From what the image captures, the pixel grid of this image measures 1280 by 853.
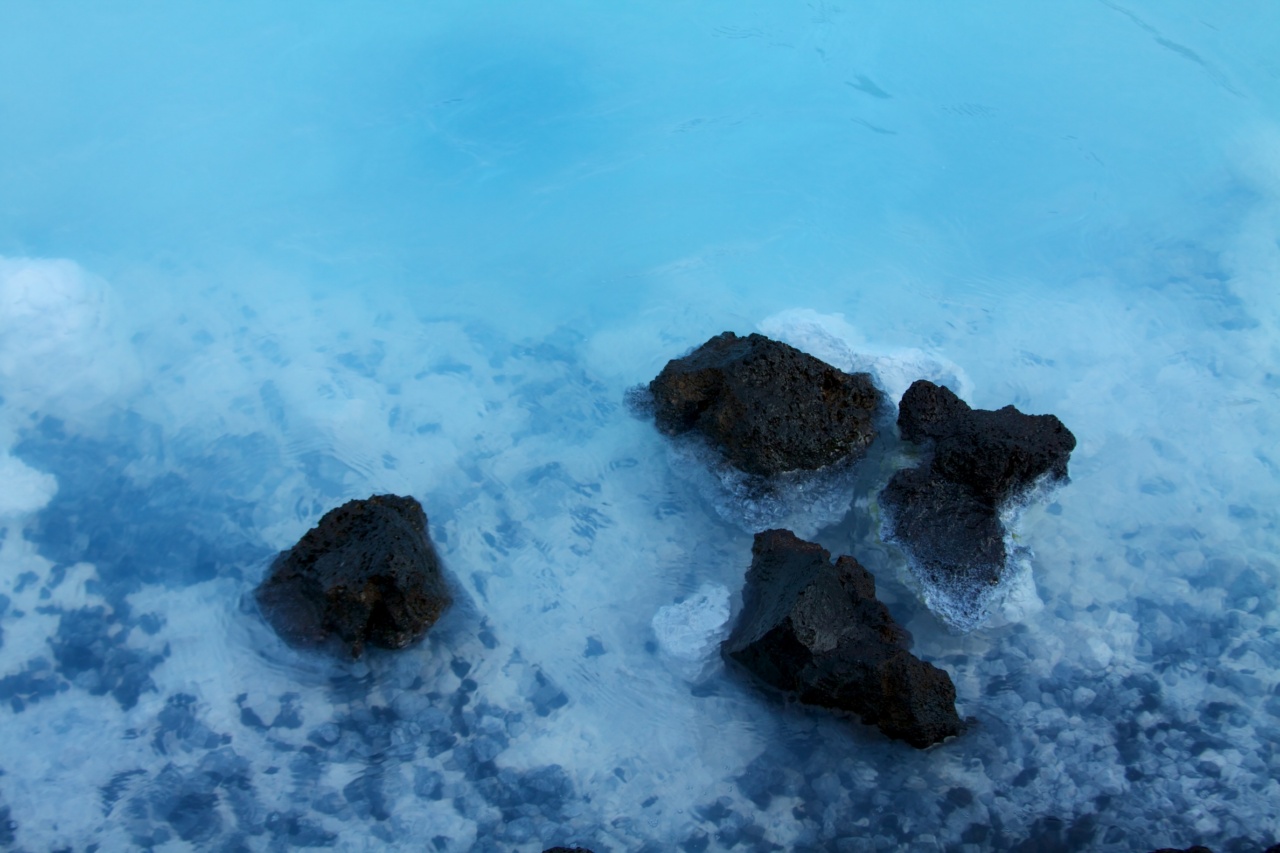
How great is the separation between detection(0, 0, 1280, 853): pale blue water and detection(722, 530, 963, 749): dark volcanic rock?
143mm

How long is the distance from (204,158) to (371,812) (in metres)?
3.59

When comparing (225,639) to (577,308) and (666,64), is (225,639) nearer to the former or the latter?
(577,308)

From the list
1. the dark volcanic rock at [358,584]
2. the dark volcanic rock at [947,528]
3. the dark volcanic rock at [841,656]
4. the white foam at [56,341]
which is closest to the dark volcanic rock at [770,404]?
the dark volcanic rock at [947,528]

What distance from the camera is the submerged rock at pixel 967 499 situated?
3451 millimetres

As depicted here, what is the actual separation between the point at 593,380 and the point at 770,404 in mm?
977

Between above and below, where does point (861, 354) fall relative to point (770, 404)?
below

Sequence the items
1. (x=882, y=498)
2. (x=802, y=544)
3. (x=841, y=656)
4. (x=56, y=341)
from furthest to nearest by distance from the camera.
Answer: (x=56, y=341), (x=882, y=498), (x=802, y=544), (x=841, y=656)

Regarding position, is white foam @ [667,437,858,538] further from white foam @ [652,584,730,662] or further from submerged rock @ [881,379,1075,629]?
white foam @ [652,584,730,662]

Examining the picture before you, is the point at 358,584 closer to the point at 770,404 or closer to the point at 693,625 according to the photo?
the point at 693,625

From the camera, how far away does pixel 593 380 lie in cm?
420

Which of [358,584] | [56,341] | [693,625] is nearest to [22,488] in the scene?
[56,341]

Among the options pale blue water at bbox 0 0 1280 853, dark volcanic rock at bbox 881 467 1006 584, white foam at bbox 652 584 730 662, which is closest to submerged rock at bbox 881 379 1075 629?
dark volcanic rock at bbox 881 467 1006 584

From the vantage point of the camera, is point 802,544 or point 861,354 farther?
point 861,354

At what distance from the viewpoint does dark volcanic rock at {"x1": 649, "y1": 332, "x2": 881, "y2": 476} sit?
3537 millimetres
